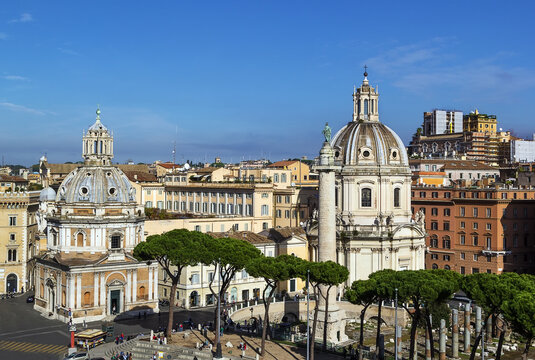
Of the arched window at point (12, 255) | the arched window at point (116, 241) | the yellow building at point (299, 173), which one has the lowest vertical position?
the arched window at point (12, 255)

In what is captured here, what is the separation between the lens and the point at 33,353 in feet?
171

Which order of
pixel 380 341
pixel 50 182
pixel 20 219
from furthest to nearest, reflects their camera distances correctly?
pixel 50 182 < pixel 20 219 < pixel 380 341

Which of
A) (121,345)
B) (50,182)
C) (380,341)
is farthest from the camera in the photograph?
(50,182)

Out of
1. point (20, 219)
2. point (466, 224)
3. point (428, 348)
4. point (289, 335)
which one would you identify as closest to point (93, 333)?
point (289, 335)

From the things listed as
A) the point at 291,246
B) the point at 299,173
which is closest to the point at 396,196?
the point at 291,246

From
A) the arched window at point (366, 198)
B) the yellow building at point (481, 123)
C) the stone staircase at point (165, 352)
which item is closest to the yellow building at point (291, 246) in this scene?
the arched window at point (366, 198)

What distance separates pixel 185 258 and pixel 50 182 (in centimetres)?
7267

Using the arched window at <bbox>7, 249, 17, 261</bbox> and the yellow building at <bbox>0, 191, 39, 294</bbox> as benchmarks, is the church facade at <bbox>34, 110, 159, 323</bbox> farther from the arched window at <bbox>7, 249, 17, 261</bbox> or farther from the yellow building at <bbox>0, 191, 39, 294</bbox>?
the arched window at <bbox>7, 249, 17, 261</bbox>

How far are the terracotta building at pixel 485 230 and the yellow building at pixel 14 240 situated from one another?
47033 mm

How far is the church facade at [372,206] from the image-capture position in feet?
228

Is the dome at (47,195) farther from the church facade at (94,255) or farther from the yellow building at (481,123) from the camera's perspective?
the yellow building at (481,123)

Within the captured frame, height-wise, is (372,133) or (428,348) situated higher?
(372,133)

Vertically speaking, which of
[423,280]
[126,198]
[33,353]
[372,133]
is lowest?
[33,353]

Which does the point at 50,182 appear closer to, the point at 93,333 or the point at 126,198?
the point at 126,198
